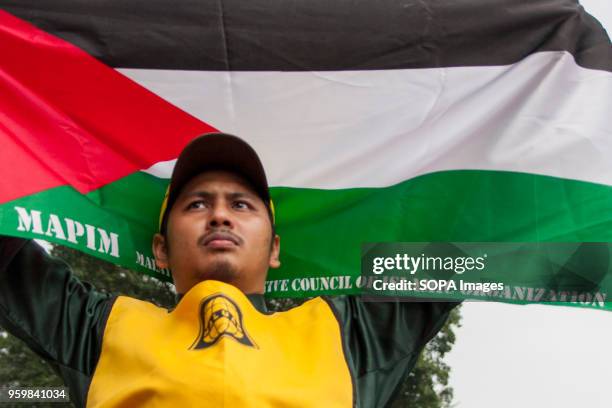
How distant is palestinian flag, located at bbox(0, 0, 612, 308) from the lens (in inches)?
159

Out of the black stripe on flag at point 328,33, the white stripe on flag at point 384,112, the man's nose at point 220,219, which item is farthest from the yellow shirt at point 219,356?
the black stripe on flag at point 328,33

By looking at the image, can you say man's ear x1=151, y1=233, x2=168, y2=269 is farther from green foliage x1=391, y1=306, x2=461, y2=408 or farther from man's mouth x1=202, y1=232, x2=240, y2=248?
green foliage x1=391, y1=306, x2=461, y2=408

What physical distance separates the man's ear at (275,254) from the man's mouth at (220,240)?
29cm

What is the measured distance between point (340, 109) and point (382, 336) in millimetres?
1068

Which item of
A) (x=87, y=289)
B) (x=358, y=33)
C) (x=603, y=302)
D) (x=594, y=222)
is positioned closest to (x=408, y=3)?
(x=358, y=33)

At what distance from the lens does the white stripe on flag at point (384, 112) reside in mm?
4121

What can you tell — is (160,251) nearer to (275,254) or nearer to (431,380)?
(275,254)

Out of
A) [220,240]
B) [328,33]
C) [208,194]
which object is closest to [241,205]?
[208,194]

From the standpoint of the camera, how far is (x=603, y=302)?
3.81 meters

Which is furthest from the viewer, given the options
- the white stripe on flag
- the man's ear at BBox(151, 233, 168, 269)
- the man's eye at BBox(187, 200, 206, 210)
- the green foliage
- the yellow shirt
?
the green foliage

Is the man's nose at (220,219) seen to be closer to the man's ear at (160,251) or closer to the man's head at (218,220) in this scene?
the man's head at (218,220)

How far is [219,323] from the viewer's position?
136 inches

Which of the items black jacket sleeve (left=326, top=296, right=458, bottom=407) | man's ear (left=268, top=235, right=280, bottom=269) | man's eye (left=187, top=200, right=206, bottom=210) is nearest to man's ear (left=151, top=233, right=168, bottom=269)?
man's eye (left=187, top=200, right=206, bottom=210)

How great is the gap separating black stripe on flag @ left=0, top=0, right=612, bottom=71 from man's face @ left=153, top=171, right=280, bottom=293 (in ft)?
2.07
